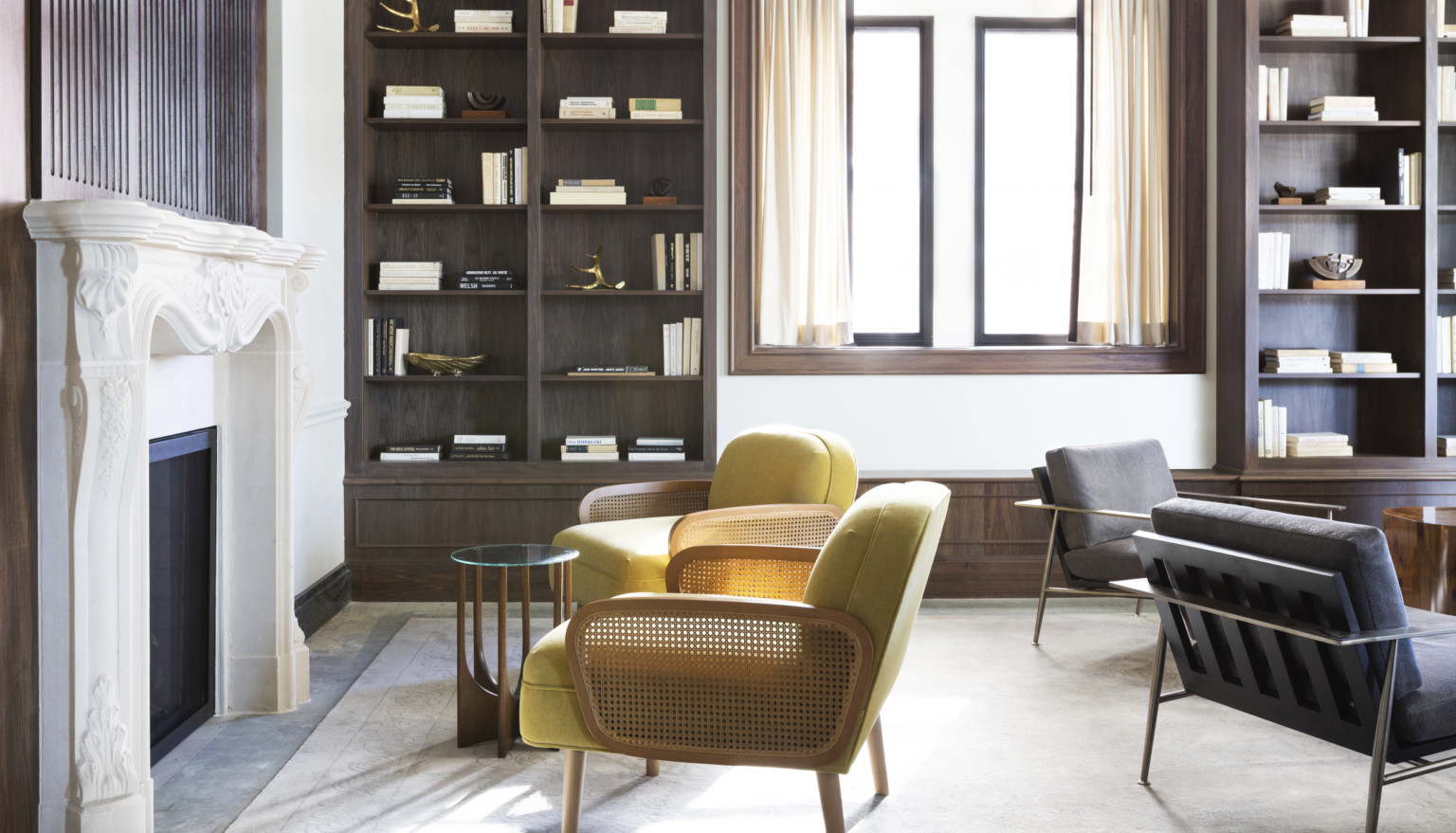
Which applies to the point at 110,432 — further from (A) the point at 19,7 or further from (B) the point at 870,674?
(B) the point at 870,674

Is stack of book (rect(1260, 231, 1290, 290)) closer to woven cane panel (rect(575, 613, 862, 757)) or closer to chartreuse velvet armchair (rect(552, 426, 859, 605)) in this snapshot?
chartreuse velvet armchair (rect(552, 426, 859, 605))

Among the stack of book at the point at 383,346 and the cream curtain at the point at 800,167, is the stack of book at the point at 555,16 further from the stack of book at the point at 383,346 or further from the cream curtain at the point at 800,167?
the stack of book at the point at 383,346

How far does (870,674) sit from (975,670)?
1.84 metres

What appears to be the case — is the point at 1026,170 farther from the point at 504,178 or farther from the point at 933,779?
the point at 933,779

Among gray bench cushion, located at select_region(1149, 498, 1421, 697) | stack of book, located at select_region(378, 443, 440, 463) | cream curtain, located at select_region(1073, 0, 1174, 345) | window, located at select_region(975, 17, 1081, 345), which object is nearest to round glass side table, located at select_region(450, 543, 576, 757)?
gray bench cushion, located at select_region(1149, 498, 1421, 697)

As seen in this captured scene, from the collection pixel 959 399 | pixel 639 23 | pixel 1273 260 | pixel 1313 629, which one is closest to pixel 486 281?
pixel 639 23

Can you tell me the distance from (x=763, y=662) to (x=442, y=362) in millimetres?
3215

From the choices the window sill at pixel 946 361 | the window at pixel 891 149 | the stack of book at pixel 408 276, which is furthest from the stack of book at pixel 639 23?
the window sill at pixel 946 361

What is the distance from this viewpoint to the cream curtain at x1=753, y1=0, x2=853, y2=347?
5.22 meters

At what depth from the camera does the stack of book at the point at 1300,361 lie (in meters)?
5.13

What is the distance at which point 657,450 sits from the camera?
515 centimetres

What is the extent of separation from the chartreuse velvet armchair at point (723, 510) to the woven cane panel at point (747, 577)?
19.0 inches

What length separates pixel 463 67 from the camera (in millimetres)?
5227

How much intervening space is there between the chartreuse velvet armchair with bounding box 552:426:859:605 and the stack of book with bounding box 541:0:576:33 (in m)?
2.19
